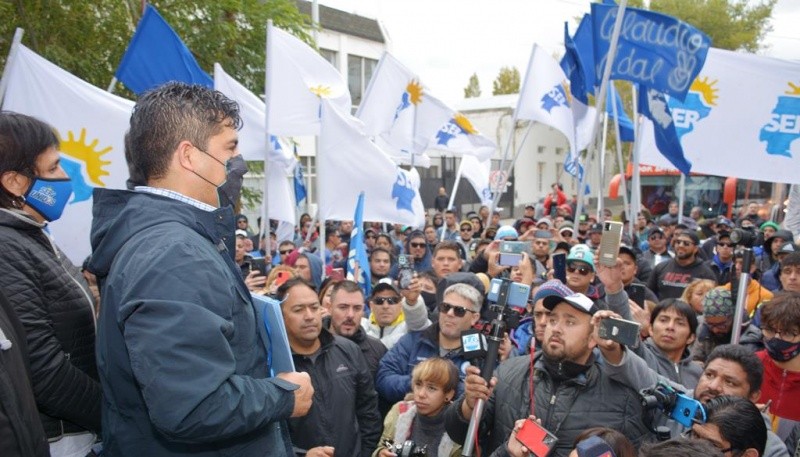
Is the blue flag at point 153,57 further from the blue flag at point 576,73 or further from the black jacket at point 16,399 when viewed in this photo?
the black jacket at point 16,399

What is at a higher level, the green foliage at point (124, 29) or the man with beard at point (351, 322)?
the green foliage at point (124, 29)

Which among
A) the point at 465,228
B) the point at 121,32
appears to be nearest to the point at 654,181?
the point at 465,228

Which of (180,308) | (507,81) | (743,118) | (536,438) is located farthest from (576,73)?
(507,81)

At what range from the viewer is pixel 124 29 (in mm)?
12133

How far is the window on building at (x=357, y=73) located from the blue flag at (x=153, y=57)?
937 inches

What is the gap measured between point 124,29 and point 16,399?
11560mm

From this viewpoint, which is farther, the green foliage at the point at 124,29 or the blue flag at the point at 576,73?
the green foliage at the point at 124,29

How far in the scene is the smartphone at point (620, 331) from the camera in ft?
8.79

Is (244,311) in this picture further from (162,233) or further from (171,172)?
(171,172)

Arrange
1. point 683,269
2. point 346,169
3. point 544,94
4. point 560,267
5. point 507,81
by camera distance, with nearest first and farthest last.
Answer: point 560,267 < point 346,169 < point 683,269 < point 544,94 < point 507,81

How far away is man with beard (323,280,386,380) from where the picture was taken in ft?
15.0

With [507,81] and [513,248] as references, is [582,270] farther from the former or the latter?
[507,81]

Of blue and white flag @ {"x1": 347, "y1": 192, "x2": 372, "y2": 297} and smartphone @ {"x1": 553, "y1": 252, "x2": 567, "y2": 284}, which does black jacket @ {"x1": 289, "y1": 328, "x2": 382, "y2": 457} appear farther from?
blue and white flag @ {"x1": 347, "y1": 192, "x2": 372, "y2": 297}

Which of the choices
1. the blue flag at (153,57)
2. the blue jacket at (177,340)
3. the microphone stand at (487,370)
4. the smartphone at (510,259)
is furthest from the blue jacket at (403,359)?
the blue flag at (153,57)
